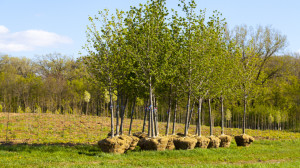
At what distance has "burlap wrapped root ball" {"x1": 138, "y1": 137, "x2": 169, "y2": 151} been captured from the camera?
16245 millimetres

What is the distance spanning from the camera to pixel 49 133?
24203mm

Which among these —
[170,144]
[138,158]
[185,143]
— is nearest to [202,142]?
[185,143]

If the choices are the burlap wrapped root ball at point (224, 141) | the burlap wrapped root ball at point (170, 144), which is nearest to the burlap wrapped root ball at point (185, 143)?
the burlap wrapped root ball at point (170, 144)

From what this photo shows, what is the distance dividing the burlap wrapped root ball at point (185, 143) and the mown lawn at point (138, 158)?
1.58ft

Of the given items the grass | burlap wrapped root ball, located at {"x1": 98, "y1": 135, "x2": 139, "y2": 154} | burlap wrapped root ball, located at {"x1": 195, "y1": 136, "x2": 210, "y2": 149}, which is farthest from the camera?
the grass

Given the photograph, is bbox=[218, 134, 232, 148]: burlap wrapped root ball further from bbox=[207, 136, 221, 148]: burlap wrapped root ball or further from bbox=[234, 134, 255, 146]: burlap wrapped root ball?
bbox=[234, 134, 255, 146]: burlap wrapped root ball

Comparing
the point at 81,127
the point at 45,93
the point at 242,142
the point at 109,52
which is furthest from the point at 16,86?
the point at 242,142

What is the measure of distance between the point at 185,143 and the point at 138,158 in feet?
11.4

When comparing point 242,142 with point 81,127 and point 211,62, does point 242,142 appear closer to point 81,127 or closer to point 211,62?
point 211,62

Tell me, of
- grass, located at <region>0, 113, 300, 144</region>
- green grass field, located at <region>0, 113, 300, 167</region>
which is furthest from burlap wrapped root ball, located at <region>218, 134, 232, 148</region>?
grass, located at <region>0, 113, 300, 144</region>

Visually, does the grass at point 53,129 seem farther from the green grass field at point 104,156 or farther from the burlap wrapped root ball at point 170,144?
the burlap wrapped root ball at point 170,144

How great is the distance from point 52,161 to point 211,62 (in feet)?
37.6

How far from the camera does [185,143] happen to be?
17016 mm

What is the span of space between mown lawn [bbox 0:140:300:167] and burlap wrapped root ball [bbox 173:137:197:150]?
48 cm
